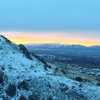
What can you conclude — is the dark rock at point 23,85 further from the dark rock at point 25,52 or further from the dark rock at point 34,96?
the dark rock at point 25,52

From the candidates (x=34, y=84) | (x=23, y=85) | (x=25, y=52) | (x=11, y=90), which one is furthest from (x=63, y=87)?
(x=25, y=52)

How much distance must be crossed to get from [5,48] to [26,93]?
12.3 metres

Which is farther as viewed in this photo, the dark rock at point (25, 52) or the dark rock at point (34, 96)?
the dark rock at point (25, 52)

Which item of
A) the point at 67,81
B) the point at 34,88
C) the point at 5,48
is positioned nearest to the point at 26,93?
the point at 34,88

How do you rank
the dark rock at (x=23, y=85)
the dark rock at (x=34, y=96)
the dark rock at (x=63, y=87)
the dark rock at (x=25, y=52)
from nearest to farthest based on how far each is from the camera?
the dark rock at (x=34, y=96) → the dark rock at (x=23, y=85) → the dark rock at (x=63, y=87) → the dark rock at (x=25, y=52)

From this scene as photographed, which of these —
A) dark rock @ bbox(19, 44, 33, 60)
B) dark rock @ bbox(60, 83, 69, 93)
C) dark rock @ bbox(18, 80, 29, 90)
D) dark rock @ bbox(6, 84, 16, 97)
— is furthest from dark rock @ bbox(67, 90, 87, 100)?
dark rock @ bbox(19, 44, 33, 60)

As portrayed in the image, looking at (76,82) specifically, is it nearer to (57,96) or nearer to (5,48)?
(57,96)

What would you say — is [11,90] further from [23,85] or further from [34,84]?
[34,84]

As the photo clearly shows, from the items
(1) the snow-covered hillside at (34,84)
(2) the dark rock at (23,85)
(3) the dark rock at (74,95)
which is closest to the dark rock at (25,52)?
(1) the snow-covered hillside at (34,84)

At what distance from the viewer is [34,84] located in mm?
76750

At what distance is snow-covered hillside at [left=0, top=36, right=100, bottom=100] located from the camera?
7494cm

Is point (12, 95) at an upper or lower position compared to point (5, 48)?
lower

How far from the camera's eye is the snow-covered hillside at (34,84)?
246 feet

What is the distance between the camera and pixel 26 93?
74.9 metres
